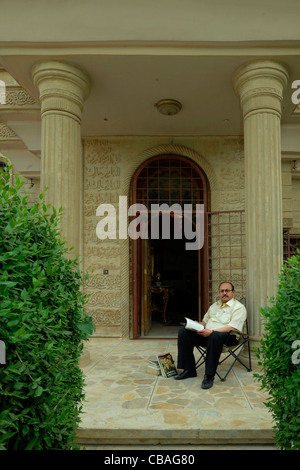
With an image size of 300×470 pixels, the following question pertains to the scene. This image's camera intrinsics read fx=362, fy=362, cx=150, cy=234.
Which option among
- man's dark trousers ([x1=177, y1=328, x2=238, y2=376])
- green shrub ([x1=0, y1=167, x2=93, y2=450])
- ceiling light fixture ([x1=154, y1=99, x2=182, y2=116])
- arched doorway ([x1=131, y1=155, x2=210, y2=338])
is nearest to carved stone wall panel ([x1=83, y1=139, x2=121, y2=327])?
arched doorway ([x1=131, y1=155, x2=210, y2=338])

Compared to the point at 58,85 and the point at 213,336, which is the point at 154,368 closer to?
the point at 213,336

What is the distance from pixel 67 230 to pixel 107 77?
241 cm

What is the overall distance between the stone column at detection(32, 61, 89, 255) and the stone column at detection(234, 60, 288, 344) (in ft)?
8.13

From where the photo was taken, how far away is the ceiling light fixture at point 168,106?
624 centimetres

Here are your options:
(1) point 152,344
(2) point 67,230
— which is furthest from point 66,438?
(1) point 152,344

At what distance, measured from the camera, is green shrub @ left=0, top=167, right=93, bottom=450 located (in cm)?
149

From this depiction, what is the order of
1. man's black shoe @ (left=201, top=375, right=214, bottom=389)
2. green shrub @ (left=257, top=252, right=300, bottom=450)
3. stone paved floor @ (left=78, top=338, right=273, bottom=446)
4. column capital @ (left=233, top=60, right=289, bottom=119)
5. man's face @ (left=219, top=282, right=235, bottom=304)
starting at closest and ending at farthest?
green shrub @ (left=257, top=252, right=300, bottom=450) < stone paved floor @ (left=78, top=338, right=273, bottom=446) < man's black shoe @ (left=201, top=375, right=214, bottom=389) < man's face @ (left=219, top=282, right=235, bottom=304) < column capital @ (left=233, top=60, right=289, bottom=119)

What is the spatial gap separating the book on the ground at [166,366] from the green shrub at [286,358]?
7.85 ft

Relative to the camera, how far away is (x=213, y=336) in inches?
170

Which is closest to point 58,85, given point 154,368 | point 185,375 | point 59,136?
point 59,136

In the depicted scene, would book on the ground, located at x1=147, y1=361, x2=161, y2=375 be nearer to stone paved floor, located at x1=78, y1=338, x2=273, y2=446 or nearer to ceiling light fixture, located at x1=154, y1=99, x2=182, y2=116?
stone paved floor, located at x1=78, y1=338, x2=273, y2=446

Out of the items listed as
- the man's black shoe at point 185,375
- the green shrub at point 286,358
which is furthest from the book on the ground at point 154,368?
the green shrub at point 286,358

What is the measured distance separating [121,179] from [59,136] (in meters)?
2.73

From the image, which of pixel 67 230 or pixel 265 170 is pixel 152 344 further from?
pixel 265 170
